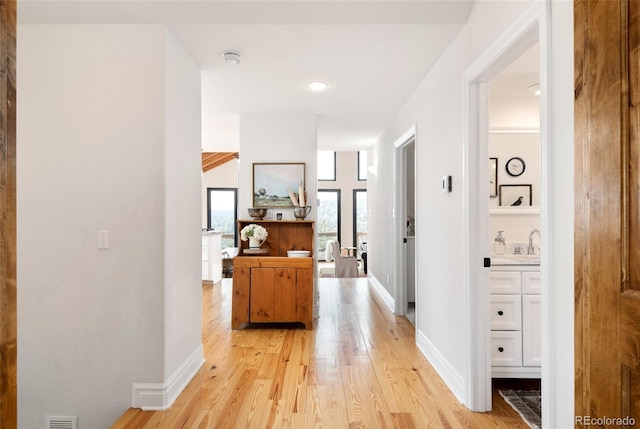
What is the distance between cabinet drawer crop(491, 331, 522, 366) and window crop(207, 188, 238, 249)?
9.05 meters

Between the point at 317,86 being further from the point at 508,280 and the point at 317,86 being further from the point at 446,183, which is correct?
the point at 508,280

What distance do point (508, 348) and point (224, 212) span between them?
31.0ft

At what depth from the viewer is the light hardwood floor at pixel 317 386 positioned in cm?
218

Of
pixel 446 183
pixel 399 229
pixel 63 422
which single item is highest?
pixel 446 183

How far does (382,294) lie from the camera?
214 inches

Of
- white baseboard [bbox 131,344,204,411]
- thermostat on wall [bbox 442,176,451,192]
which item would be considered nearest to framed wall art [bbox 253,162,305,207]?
thermostat on wall [bbox 442,176,451,192]

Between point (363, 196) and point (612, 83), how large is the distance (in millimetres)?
10325

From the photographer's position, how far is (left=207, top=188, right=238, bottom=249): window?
11.0m

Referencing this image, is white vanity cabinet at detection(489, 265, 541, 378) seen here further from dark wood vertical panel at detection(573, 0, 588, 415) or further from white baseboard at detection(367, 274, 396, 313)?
white baseboard at detection(367, 274, 396, 313)

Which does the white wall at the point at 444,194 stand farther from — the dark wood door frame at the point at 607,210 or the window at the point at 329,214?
the window at the point at 329,214

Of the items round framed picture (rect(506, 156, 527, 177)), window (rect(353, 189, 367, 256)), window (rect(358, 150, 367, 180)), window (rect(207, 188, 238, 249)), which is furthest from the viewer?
window (rect(358, 150, 367, 180))

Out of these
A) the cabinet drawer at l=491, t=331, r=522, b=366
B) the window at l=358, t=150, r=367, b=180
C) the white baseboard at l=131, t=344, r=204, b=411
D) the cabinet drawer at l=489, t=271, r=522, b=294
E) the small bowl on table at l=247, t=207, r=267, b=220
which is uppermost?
the window at l=358, t=150, r=367, b=180

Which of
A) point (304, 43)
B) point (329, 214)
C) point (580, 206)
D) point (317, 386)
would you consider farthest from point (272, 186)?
point (329, 214)

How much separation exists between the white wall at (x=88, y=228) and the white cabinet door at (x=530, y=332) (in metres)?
2.36
